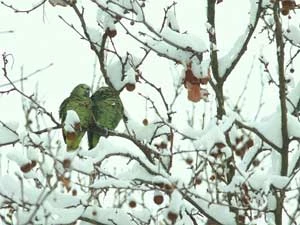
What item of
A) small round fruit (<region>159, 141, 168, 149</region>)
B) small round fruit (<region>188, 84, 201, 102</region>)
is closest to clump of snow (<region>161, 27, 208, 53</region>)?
small round fruit (<region>188, 84, 201, 102</region>)

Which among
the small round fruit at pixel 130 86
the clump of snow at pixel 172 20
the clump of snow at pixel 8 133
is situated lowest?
the clump of snow at pixel 8 133

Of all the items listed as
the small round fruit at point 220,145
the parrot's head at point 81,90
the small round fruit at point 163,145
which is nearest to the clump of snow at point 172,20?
the small round fruit at point 220,145

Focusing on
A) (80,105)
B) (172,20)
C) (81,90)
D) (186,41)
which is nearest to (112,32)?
(172,20)

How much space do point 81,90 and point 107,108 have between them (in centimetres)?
29

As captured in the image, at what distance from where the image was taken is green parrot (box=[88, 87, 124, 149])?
17.8 ft

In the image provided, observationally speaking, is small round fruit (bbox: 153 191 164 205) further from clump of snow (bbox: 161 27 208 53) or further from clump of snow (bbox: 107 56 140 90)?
clump of snow (bbox: 107 56 140 90)

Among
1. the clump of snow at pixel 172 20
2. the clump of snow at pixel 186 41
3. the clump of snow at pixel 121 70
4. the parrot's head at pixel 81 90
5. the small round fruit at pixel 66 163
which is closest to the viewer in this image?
the small round fruit at pixel 66 163

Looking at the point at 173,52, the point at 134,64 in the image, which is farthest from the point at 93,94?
the point at 173,52

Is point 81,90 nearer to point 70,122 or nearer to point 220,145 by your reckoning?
point 70,122

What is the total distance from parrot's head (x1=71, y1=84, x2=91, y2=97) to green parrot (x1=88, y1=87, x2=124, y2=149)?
3.2 inches

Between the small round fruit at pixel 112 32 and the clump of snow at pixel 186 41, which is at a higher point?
the small round fruit at pixel 112 32

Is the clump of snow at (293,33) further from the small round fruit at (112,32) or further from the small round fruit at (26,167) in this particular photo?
the small round fruit at (26,167)

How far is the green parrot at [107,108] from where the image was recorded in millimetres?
5418

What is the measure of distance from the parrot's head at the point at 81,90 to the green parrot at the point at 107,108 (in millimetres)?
82
